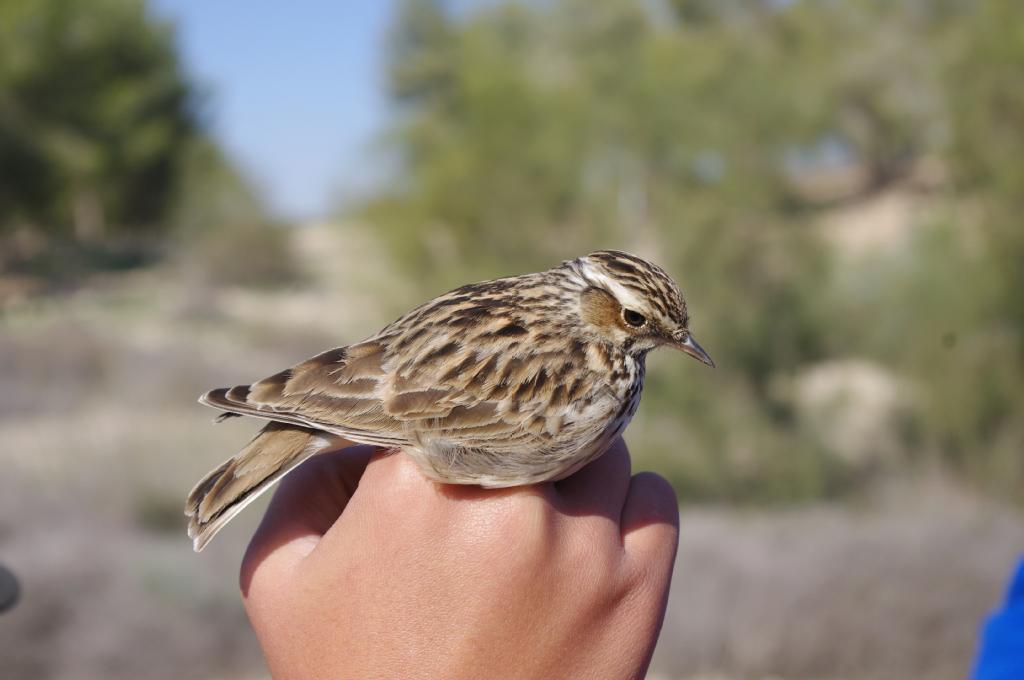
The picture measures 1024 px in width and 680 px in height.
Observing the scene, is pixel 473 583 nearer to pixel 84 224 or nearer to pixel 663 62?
pixel 663 62

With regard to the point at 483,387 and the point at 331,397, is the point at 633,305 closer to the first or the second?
the point at 483,387

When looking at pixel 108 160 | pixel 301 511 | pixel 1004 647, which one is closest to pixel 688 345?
pixel 301 511

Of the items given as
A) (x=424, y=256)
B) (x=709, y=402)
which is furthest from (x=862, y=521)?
(x=424, y=256)

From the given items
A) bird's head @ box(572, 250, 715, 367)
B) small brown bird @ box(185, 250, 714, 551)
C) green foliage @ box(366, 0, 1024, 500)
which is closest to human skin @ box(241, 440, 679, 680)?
small brown bird @ box(185, 250, 714, 551)

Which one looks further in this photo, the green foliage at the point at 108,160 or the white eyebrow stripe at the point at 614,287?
the green foliage at the point at 108,160

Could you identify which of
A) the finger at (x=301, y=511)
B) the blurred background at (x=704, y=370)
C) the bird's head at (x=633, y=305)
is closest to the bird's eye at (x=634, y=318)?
the bird's head at (x=633, y=305)

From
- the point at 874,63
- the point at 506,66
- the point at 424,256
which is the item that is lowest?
the point at 424,256

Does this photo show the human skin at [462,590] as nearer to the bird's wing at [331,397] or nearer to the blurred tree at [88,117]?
the bird's wing at [331,397]
